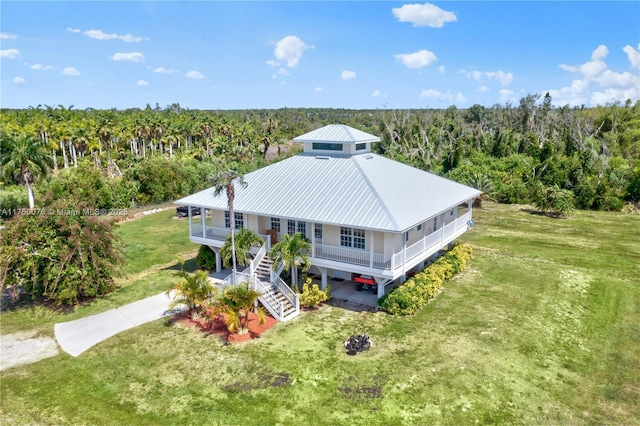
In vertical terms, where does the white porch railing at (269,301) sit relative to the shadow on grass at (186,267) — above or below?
above

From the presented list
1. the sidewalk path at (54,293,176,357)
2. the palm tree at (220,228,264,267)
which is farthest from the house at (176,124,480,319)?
the sidewalk path at (54,293,176,357)

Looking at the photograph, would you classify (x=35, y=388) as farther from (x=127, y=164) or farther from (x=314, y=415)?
(x=127, y=164)

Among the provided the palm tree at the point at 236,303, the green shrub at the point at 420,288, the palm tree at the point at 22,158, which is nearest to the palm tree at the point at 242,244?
the palm tree at the point at 236,303

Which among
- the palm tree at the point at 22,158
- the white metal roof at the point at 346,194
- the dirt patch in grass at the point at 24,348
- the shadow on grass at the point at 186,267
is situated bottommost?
the dirt patch in grass at the point at 24,348

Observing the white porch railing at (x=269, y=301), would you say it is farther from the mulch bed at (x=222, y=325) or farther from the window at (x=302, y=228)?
the window at (x=302, y=228)

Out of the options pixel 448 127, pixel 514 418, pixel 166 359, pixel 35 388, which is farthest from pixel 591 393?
pixel 448 127
